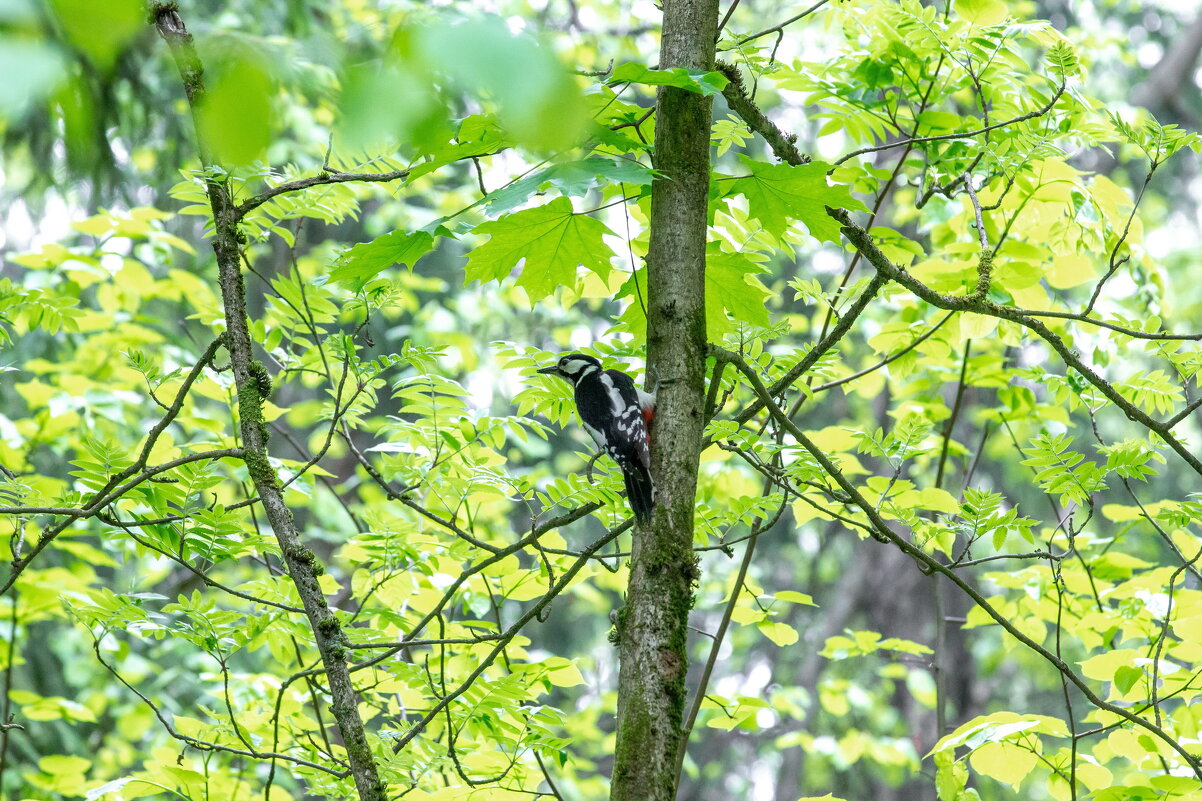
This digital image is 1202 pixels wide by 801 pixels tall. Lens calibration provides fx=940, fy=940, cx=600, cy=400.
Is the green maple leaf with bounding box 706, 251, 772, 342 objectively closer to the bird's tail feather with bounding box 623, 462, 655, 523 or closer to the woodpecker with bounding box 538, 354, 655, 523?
the woodpecker with bounding box 538, 354, 655, 523

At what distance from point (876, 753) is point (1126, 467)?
4.19 meters

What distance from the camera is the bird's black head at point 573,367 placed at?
109 inches

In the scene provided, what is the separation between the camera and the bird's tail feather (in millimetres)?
1824

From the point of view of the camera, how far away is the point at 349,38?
719 millimetres

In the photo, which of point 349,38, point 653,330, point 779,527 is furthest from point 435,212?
point 349,38

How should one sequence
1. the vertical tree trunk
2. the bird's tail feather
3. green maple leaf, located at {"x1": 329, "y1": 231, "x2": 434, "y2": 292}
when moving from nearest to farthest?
the vertical tree trunk
the bird's tail feather
green maple leaf, located at {"x1": 329, "y1": 231, "x2": 434, "y2": 292}

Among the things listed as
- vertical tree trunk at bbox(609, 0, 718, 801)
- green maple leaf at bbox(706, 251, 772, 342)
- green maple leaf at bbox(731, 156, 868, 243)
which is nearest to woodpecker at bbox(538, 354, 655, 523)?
vertical tree trunk at bbox(609, 0, 718, 801)

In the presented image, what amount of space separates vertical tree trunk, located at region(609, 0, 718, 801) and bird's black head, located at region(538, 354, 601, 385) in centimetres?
85

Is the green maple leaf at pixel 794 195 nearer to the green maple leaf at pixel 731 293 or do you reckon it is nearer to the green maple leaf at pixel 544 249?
the green maple leaf at pixel 731 293

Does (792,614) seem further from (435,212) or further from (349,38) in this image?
(349,38)

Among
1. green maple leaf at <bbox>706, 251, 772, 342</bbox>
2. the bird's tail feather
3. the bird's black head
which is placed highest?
the bird's black head

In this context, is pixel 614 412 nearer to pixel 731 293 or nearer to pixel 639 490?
pixel 731 293

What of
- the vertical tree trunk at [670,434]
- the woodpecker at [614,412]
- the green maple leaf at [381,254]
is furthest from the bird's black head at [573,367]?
the vertical tree trunk at [670,434]

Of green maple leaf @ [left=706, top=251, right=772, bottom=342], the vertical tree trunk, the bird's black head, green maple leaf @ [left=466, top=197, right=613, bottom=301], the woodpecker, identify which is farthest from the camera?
the bird's black head
